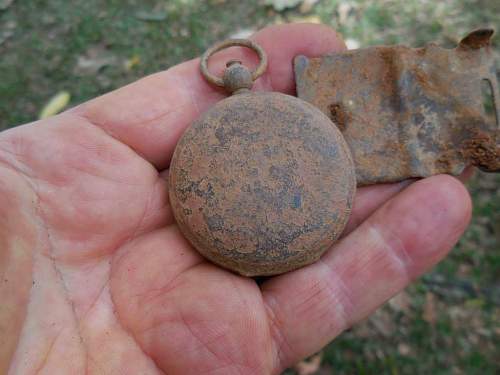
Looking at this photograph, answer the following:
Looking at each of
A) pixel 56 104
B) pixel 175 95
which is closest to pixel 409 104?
pixel 175 95

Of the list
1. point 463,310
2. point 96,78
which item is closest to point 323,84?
point 463,310

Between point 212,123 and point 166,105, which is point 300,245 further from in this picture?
point 166,105

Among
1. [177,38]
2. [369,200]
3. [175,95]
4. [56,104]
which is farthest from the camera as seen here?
[177,38]

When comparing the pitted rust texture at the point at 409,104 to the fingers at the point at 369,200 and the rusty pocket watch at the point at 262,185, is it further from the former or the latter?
the rusty pocket watch at the point at 262,185

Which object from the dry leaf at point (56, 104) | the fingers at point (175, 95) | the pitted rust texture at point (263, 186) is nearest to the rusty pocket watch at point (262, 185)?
the pitted rust texture at point (263, 186)

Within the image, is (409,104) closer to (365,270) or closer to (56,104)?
(365,270)

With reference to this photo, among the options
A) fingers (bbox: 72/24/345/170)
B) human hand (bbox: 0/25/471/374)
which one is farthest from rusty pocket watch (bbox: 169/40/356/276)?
fingers (bbox: 72/24/345/170)

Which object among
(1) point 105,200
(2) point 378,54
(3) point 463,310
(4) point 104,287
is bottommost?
(3) point 463,310
